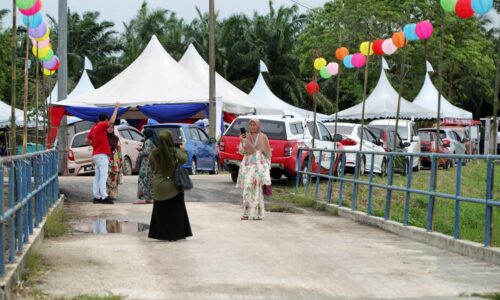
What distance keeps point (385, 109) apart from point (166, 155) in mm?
27604

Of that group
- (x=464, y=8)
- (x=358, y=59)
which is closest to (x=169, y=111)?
(x=358, y=59)

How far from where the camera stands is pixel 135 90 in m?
29.5

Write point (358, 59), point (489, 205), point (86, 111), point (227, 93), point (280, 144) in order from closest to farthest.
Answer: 1. point (489, 205)
2. point (280, 144)
3. point (358, 59)
4. point (86, 111)
5. point (227, 93)

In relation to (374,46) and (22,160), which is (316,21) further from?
(22,160)

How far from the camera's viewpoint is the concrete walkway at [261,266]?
27.3 feet

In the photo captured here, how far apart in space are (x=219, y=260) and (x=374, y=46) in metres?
11.0

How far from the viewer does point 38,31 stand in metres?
16.6

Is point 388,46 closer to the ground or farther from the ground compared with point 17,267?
farther from the ground

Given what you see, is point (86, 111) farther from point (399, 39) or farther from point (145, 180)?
point (399, 39)

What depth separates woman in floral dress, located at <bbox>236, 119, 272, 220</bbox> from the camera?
1507 cm

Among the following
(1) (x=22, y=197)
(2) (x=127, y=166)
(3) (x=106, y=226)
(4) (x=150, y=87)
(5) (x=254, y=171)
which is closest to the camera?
(1) (x=22, y=197)

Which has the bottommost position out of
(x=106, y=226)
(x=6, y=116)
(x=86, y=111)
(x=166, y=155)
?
(x=106, y=226)

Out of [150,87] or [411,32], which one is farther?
[150,87]

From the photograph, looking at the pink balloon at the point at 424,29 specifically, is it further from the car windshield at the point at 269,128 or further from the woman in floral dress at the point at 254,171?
the car windshield at the point at 269,128
